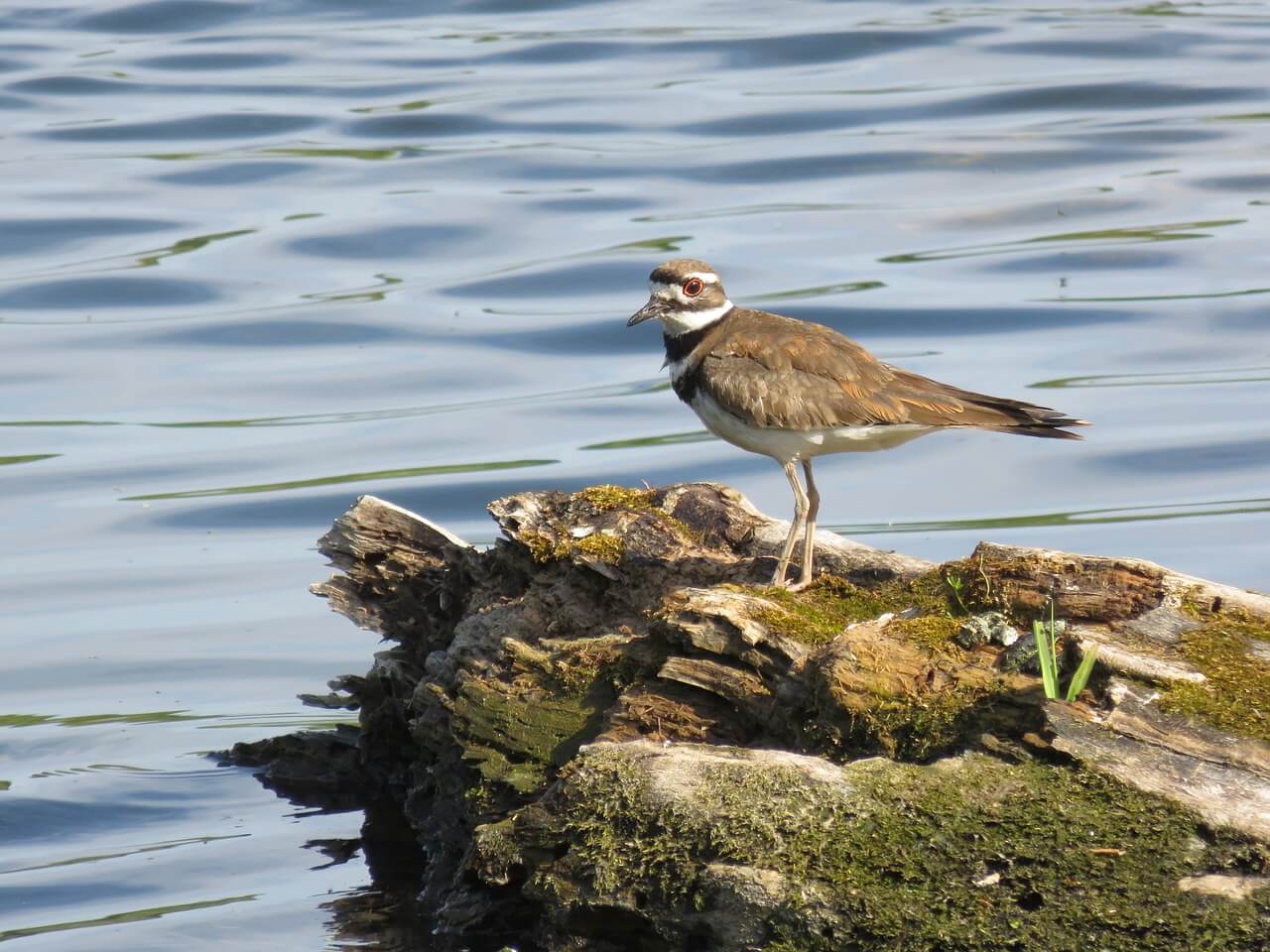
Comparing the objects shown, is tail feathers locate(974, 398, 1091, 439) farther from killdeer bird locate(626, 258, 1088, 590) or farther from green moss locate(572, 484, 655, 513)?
green moss locate(572, 484, 655, 513)

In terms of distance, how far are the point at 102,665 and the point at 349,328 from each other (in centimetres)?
784

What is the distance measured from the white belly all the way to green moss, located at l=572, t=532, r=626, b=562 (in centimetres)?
97

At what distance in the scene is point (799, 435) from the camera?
8352mm

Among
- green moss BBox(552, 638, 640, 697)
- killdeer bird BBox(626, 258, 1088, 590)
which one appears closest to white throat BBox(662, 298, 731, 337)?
killdeer bird BBox(626, 258, 1088, 590)

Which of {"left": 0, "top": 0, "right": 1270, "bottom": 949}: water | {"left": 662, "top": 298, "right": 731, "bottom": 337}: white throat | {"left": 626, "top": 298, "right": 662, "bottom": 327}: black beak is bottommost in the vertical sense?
{"left": 0, "top": 0, "right": 1270, "bottom": 949}: water

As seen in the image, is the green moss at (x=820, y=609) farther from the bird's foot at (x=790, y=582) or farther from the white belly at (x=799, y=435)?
the white belly at (x=799, y=435)

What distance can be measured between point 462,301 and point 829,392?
11856 millimetres

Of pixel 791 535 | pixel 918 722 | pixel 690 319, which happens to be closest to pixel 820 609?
pixel 791 535

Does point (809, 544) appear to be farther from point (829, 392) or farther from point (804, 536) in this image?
point (829, 392)

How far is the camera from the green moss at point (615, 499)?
8086mm

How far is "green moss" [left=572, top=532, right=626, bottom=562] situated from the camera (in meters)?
7.73

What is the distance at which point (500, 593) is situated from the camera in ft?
26.3

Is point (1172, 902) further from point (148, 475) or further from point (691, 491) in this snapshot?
point (148, 475)

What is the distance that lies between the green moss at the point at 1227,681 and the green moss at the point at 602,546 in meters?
2.52
